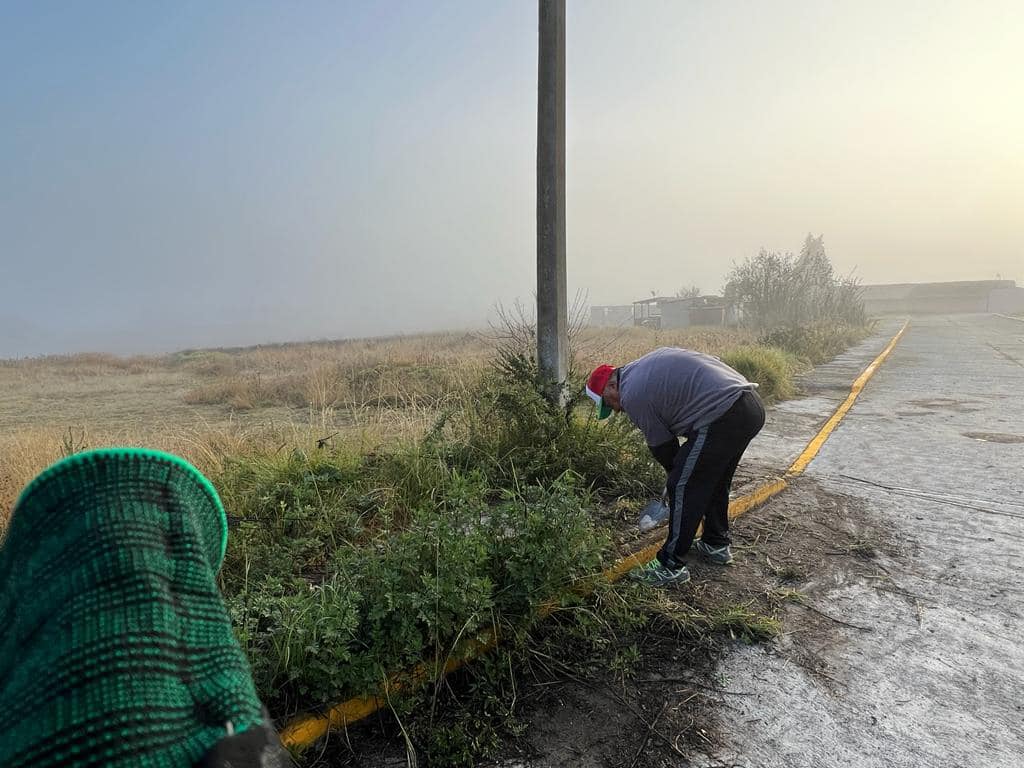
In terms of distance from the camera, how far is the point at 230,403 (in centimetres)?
1515

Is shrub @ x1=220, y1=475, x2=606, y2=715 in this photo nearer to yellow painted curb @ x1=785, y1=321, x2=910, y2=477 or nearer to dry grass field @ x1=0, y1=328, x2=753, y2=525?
dry grass field @ x1=0, y1=328, x2=753, y2=525

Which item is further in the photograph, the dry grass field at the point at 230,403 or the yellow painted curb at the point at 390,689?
the dry grass field at the point at 230,403

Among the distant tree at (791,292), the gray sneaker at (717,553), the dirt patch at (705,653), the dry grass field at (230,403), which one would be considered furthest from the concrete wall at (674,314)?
the gray sneaker at (717,553)

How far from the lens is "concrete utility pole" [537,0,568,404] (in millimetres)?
5410

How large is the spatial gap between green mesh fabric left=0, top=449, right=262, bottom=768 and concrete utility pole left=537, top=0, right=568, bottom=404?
4461mm

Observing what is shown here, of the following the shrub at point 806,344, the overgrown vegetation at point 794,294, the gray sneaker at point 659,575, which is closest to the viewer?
the gray sneaker at point 659,575

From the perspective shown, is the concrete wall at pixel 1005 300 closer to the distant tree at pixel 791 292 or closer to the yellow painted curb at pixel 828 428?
the distant tree at pixel 791 292

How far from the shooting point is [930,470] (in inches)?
236

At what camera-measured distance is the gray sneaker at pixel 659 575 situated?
343 centimetres

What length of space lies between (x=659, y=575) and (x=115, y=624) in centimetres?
312

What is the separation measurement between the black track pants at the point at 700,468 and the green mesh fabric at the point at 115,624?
291 cm

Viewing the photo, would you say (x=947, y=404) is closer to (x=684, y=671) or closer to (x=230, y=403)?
(x=684, y=671)

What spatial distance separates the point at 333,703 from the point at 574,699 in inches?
41.7

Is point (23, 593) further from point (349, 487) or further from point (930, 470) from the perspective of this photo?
point (930, 470)
